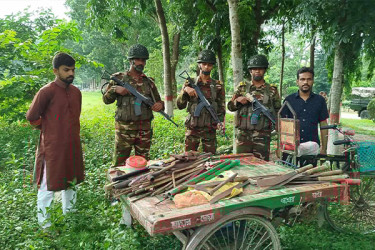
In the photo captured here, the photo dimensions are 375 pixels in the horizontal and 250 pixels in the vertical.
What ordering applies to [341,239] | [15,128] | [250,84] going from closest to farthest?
[341,239] → [250,84] → [15,128]

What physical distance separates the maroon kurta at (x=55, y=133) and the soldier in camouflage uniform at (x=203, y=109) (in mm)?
1902

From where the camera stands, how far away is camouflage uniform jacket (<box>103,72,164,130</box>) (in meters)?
4.87

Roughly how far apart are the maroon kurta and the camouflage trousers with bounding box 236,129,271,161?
2.71 metres

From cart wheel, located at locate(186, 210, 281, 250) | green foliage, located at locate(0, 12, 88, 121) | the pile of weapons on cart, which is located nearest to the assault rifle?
the pile of weapons on cart

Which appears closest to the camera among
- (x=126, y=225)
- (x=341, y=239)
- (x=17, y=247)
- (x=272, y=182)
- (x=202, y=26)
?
(x=272, y=182)

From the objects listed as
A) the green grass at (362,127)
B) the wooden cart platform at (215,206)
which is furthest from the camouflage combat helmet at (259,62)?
the green grass at (362,127)

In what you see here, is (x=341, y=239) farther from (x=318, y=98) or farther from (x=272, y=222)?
(x=318, y=98)

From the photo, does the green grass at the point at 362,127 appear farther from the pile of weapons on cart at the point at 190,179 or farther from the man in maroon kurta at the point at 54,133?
the man in maroon kurta at the point at 54,133

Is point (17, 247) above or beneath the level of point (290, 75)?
beneath

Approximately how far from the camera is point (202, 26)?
32.8 feet

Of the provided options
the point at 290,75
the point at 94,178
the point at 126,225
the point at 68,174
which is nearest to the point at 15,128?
the point at 94,178

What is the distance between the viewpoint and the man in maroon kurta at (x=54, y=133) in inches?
147

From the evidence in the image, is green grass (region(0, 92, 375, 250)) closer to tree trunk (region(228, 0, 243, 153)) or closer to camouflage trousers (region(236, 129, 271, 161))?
camouflage trousers (region(236, 129, 271, 161))

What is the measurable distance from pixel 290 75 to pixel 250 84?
45.1m
